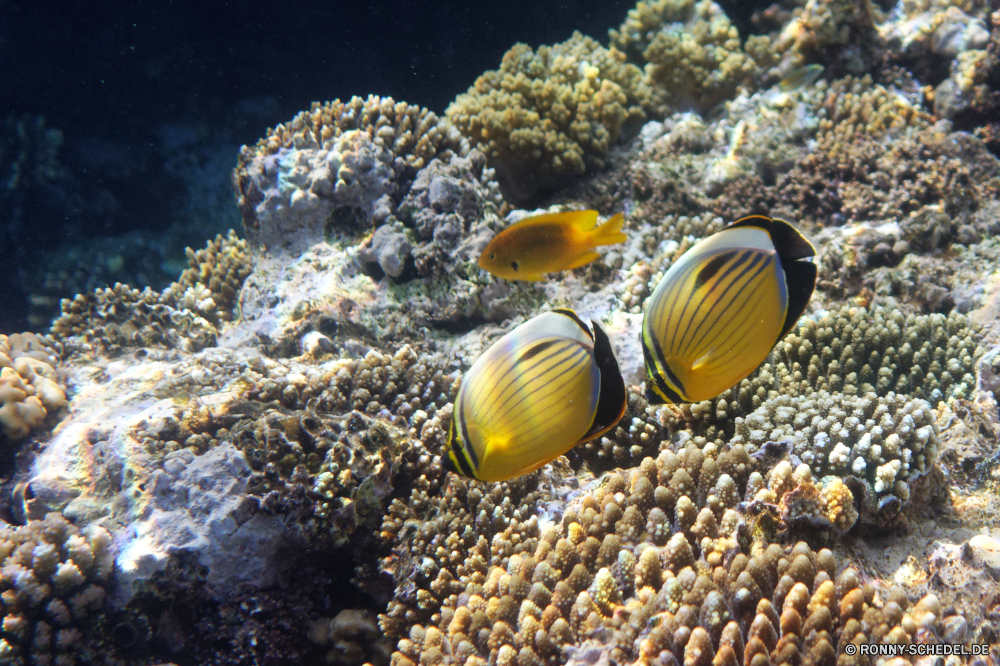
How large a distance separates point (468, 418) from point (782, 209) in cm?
519

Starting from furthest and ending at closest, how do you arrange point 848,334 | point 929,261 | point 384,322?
point 384,322 < point 929,261 < point 848,334

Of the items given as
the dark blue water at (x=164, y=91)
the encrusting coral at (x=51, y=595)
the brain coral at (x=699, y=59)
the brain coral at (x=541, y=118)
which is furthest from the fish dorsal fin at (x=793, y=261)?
the dark blue water at (x=164, y=91)

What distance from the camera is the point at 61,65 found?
40.1 ft

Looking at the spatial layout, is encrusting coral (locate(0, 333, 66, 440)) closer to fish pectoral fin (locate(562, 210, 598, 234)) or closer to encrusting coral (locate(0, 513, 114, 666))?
encrusting coral (locate(0, 513, 114, 666))

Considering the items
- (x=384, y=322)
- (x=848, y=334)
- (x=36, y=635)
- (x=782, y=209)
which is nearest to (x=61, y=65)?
(x=384, y=322)

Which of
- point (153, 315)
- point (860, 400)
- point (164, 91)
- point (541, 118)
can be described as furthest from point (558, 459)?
point (164, 91)

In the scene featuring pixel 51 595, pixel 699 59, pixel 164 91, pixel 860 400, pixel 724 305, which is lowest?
pixel 860 400

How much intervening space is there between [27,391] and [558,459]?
4862 mm

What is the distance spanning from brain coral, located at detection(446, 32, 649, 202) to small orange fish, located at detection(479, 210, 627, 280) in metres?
3.23

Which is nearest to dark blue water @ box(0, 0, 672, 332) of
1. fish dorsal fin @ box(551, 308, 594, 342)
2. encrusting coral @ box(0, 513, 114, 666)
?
encrusting coral @ box(0, 513, 114, 666)

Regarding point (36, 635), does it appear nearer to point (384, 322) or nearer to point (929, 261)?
point (384, 322)

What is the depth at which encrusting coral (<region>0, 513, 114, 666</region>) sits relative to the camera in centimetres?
299

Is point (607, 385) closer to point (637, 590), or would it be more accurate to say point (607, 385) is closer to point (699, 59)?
point (637, 590)

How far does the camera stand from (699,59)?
273 inches
